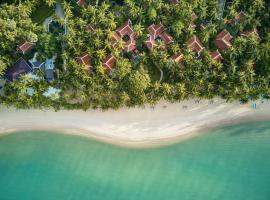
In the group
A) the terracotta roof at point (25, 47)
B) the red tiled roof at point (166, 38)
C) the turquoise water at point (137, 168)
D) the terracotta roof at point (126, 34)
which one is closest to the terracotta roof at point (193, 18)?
the red tiled roof at point (166, 38)

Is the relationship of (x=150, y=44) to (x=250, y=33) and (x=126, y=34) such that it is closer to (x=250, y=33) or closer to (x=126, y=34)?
(x=126, y=34)

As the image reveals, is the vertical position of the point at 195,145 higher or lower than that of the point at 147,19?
lower

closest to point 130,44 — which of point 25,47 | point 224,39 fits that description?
point 224,39

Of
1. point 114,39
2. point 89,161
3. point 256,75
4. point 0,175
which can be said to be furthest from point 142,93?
point 0,175

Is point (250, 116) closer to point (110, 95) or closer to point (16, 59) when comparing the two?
point (110, 95)

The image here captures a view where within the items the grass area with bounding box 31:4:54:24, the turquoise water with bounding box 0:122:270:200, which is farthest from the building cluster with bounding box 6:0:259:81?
the turquoise water with bounding box 0:122:270:200

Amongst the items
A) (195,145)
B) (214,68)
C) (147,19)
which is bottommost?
(195,145)

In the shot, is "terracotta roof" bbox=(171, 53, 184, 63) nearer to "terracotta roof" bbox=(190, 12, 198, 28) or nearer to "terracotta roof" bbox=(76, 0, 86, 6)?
"terracotta roof" bbox=(190, 12, 198, 28)
